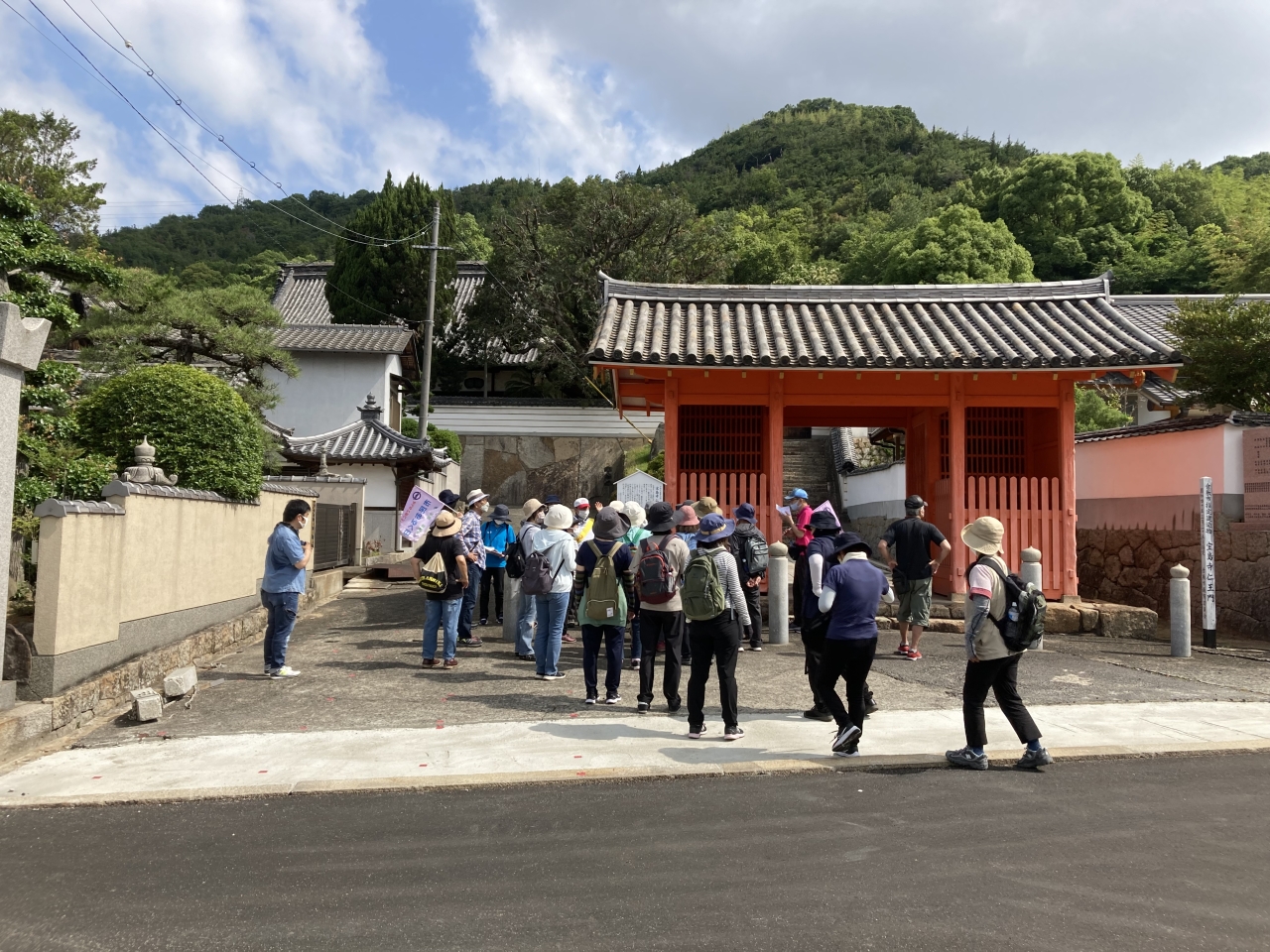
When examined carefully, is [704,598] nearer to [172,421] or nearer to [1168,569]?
[172,421]

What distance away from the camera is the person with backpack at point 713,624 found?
6438 mm

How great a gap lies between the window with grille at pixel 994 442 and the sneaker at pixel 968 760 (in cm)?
839

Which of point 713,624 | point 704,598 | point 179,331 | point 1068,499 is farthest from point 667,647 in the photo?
point 179,331

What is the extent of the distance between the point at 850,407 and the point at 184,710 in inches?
415

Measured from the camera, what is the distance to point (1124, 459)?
15.5 meters

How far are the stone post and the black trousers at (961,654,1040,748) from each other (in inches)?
266

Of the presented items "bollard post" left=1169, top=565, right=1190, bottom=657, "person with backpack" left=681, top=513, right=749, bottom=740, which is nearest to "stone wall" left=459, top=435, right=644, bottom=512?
"bollard post" left=1169, top=565, right=1190, bottom=657

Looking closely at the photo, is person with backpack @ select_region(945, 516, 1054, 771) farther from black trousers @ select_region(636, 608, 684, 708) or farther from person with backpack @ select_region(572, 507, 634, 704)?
person with backpack @ select_region(572, 507, 634, 704)

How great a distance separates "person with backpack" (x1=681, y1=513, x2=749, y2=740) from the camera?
6.44 metres

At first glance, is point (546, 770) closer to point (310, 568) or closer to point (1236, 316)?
point (310, 568)

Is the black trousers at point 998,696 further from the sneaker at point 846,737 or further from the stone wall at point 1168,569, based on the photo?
the stone wall at point 1168,569

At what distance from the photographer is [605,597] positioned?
7.61 m

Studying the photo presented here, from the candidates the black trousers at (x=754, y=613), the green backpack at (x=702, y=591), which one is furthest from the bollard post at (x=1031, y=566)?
the green backpack at (x=702, y=591)

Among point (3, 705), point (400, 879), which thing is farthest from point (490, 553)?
point (400, 879)
